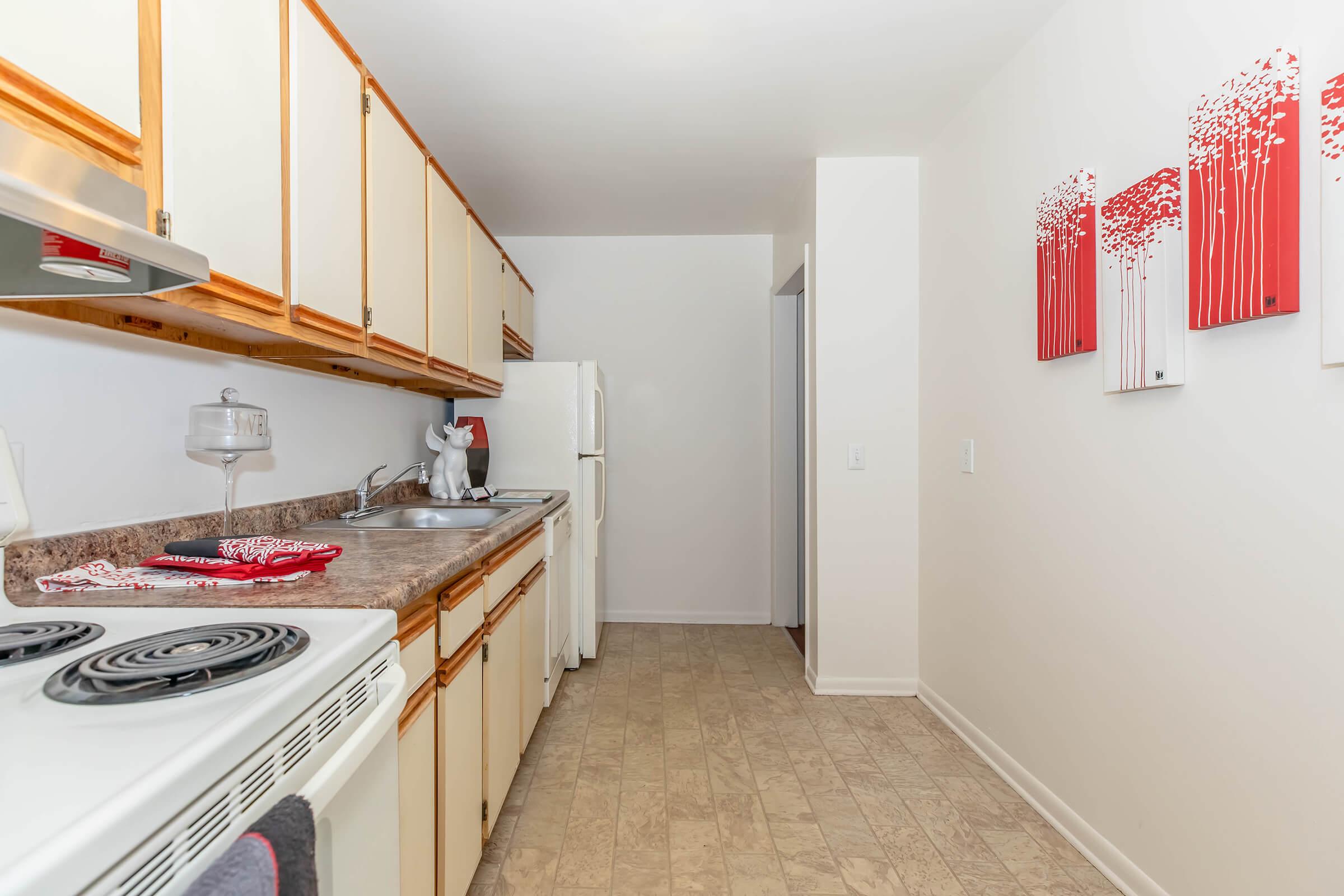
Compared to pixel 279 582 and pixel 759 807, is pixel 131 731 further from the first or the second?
pixel 759 807

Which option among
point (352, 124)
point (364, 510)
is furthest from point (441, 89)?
point (364, 510)

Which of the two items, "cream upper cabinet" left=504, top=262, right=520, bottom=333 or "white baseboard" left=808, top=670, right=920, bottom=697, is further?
"cream upper cabinet" left=504, top=262, right=520, bottom=333

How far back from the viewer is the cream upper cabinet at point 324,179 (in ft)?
4.54

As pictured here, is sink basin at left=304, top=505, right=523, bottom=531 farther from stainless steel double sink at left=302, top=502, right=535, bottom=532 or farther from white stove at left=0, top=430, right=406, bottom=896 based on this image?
white stove at left=0, top=430, right=406, bottom=896

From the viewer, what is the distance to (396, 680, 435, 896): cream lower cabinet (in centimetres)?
121

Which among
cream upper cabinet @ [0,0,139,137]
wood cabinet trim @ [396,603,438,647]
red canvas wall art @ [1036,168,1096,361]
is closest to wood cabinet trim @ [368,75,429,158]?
cream upper cabinet @ [0,0,139,137]

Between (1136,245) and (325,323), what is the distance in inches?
79.3

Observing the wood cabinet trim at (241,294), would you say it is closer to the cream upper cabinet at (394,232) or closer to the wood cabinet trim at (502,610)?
the cream upper cabinet at (394,232)

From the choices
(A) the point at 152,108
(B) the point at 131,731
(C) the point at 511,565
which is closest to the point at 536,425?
(C) the point at 511,565

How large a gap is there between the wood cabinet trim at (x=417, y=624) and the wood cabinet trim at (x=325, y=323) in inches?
27.0

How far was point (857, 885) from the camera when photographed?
1.70m

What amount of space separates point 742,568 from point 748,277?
6.30 feet

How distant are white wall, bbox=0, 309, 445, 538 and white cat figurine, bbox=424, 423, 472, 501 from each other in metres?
0.75

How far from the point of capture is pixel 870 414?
3.02 metres
